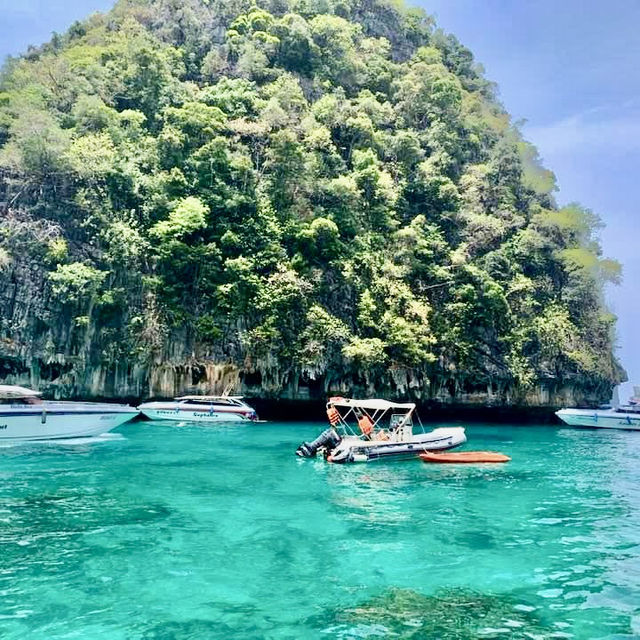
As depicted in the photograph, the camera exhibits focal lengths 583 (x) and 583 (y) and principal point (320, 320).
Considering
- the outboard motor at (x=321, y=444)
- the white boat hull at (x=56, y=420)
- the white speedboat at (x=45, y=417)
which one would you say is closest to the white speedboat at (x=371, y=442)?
the outboard motor at (x=321, y=444)

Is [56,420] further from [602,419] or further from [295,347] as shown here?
[602,419]

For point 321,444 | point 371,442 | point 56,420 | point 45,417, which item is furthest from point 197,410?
point 371,442

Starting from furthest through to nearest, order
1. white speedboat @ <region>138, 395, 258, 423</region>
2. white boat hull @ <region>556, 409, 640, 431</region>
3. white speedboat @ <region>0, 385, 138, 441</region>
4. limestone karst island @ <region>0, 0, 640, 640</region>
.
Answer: white boat hull @ <region>556, 409, 640, 431</region>
white speedboat @ <region>138, 395, 258, 423</region>
white speedboat @ <region>0, 385, 138, 441</region>
limestone karst island @ <region>0, 0, 640, 640</region>

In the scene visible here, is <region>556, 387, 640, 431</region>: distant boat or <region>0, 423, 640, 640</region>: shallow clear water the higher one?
<region>556, 387, 640, 431</region>: distant boat

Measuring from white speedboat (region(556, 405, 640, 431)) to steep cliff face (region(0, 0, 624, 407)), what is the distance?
3.34 metres

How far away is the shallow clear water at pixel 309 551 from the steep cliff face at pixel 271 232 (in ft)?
45.7

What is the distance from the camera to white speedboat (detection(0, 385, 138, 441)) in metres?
22.0

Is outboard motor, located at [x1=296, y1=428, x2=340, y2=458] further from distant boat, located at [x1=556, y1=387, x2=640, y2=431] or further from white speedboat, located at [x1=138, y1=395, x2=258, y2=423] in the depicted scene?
distant boat, located at [x1=556, y1=387, x2=640, y2=431]

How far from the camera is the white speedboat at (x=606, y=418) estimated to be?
3710cm

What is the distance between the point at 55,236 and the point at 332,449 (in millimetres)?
20908

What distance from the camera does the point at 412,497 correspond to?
15.8 meters

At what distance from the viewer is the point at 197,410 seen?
32.5m

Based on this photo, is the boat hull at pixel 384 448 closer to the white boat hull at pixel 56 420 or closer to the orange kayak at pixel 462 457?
the orange kayak at pixel 462 457

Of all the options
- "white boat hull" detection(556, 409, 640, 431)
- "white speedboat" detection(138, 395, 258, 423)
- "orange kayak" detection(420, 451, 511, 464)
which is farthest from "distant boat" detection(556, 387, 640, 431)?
"white speedboat" detection(138, 395, 258, 423)
